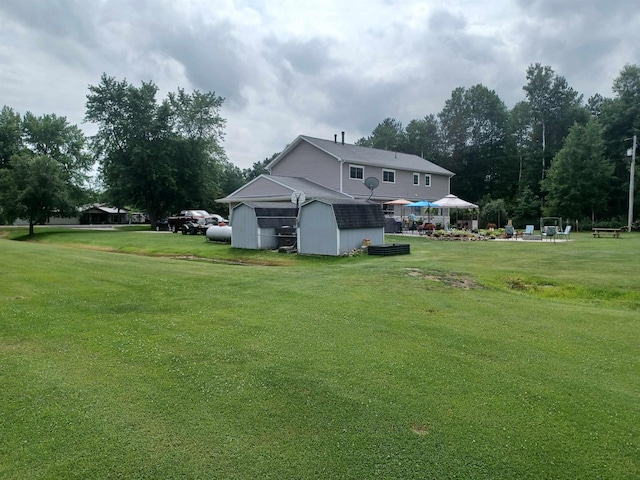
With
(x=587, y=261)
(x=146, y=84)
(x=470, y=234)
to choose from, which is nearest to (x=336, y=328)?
(x=587, y=261)

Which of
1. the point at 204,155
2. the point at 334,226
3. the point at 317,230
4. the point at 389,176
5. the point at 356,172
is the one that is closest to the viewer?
the point at 334,226

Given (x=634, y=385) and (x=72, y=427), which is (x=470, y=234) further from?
(x=72, y=427)

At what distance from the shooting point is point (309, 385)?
4.17 metres

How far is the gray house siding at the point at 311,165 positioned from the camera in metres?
32.5

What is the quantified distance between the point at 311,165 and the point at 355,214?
16.7m

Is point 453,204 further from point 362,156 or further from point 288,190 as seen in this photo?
point 288,190

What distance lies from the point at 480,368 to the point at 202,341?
10.5 feet

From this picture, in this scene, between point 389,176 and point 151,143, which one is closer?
point 389,176

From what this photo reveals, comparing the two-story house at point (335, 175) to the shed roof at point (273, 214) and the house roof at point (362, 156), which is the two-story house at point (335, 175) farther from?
the shed roof at point (273, 214)

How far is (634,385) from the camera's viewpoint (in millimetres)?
4430

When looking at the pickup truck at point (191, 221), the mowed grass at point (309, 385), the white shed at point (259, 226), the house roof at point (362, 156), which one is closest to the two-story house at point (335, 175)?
the house roof at point (362, 156)

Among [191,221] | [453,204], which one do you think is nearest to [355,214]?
[453,204]

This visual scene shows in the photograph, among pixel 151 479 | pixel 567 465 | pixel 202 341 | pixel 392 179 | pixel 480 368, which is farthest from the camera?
pixel 392 179

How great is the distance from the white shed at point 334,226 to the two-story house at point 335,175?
32.7 ft
